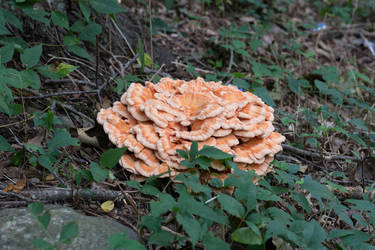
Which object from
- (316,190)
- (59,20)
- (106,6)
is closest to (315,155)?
(316,190)

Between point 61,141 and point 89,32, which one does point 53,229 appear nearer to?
point 61,141

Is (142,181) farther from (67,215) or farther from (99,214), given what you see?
(67,215)

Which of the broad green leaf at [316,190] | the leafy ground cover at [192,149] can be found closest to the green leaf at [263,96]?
the leafy ground cover at [192,149]

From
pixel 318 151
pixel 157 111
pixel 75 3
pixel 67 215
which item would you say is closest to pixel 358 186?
pixel 318 151

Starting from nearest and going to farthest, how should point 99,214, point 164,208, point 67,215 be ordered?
1. point 164,208
2. point 67,215
3. point 99,214

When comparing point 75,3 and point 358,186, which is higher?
point 75,3

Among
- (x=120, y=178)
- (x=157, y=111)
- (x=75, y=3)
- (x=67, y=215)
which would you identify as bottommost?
(x=120, y=178)

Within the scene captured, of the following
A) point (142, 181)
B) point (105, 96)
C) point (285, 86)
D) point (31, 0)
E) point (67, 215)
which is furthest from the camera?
point (285, 86)
